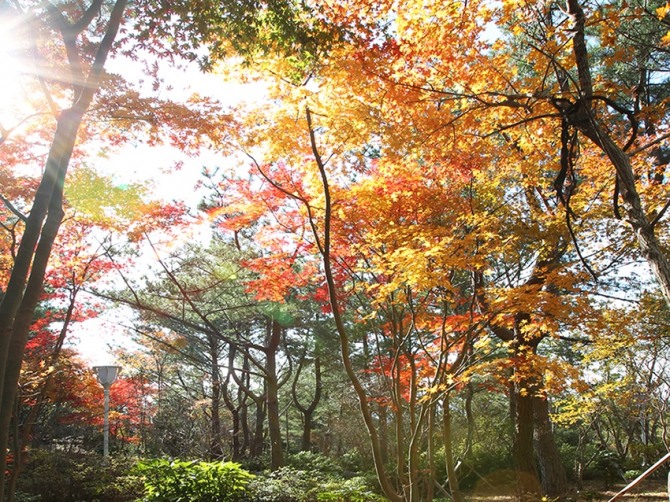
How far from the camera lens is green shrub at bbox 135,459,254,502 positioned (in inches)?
261

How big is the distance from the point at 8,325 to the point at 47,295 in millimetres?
5733

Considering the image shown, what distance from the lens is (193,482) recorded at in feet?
22.1

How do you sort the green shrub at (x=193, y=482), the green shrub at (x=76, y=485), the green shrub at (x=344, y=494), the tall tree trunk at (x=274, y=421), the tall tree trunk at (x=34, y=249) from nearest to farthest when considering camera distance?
the tall tree trunk at (x=34, y=249) < the green shrub at (x=193, y=482) < the green shrub at (x=344, y=494) < the green shrub at (x=76, y=485) < the tall tree trunk at (x=274, y=421)

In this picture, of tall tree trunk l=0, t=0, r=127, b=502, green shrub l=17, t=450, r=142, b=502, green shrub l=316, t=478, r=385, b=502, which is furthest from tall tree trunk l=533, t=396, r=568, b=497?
green shrub l=17, t=450, r=142, b=502

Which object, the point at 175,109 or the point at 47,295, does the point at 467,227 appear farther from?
the point at 47,295

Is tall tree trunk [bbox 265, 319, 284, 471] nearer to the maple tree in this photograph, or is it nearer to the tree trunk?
the maple tree

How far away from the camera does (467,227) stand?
5.91 m

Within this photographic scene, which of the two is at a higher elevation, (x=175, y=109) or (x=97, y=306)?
(x=175, y=109)

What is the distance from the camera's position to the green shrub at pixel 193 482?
261 inches

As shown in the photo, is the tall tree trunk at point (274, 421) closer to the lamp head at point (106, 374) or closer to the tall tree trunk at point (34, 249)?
the lamp head at point (106, 374)

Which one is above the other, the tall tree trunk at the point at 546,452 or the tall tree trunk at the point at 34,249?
the tall tree trunk at the point at 34,249

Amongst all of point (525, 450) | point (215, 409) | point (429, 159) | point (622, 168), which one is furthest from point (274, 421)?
point (622, 168)

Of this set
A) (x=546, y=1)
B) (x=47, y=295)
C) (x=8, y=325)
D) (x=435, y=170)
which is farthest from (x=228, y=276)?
(x=546, y=1)

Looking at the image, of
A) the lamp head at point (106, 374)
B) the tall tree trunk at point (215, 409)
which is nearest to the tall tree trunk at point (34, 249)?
the lamp head at point (106, 374)
